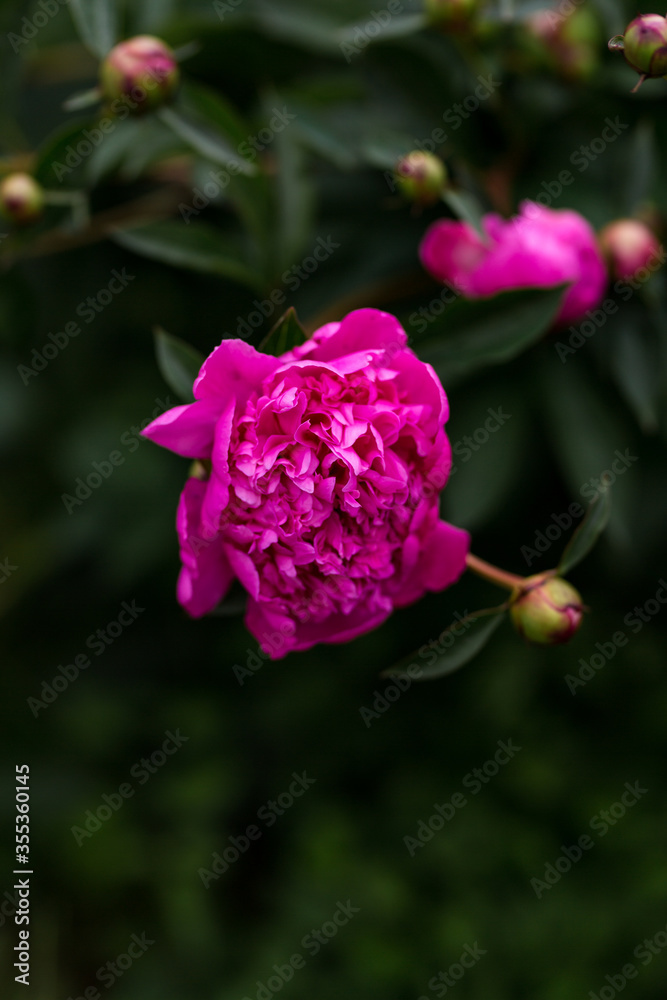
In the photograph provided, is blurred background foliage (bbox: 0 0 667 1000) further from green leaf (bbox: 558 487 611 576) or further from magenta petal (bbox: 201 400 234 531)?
magenta petal (bbox: 201 400 234 531)

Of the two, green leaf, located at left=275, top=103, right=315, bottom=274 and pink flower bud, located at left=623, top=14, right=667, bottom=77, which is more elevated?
pink flower bud, located at left=623, top=14, right=667, bottom=77

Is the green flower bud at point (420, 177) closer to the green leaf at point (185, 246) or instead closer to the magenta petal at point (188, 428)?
the green leaf at point (185, 246)

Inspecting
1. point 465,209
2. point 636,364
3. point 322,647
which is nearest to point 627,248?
point 636,364

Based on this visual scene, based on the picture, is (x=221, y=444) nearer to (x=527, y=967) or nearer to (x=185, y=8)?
(x=185, y=8)

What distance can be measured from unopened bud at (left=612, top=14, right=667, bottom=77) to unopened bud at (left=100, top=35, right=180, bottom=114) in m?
0.50

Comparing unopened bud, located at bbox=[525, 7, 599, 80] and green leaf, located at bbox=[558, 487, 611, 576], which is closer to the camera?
green leaf, located at bbox=[558, 487, 611, 576]

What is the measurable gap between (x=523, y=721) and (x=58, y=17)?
1.59 meters

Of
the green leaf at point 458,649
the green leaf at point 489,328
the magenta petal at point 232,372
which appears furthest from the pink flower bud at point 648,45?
the green leaf at point 458,649

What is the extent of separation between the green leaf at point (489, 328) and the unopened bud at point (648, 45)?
24 centimetres

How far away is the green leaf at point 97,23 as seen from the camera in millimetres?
1011

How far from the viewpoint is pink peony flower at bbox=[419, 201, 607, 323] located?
102 cm

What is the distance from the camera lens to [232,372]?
0.73m

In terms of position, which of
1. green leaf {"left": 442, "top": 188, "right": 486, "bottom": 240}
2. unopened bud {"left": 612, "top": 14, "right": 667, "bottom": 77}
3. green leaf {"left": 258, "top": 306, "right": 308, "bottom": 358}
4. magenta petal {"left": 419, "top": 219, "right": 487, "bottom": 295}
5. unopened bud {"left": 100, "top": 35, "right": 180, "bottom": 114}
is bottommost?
magenta petal {"left": 419, "top": 219, "right": 487, "bottom": 295}

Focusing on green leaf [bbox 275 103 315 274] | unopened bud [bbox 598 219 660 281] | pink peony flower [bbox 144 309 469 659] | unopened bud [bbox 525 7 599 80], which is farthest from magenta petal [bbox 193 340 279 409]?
unopened bud [bbox 525 7 599 80]
